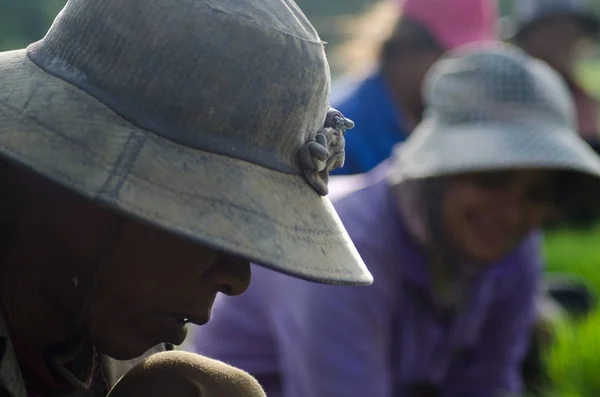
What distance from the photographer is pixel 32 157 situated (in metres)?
1.34

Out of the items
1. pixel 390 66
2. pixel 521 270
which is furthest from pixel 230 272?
pixel 390 66

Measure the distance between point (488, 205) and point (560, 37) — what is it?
3.39 m

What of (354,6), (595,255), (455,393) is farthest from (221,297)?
(354,6)

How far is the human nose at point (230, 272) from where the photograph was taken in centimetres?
153

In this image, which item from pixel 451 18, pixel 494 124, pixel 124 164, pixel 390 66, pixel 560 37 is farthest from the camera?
pixel 560 37

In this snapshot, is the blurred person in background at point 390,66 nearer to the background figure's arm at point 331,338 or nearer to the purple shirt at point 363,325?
the purple shirt at point 363,325

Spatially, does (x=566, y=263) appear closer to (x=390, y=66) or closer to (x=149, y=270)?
(x=390, y=66)

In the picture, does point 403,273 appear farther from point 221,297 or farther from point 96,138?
point 96,138

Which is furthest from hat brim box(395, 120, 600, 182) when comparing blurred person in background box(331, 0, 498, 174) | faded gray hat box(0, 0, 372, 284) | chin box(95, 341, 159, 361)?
chin box(95, 341, 159, 361)

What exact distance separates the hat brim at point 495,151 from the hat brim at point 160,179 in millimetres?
1457

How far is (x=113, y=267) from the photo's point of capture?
150 centimetres

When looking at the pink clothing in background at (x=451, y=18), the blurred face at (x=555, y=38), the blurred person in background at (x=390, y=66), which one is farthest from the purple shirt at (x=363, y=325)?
the blurred face at (x=555, y=38)

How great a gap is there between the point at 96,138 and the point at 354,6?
13.8 m

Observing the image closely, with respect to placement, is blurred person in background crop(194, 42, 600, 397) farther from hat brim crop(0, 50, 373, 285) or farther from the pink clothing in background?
hat brim crop(0, 50, 373, 285)
